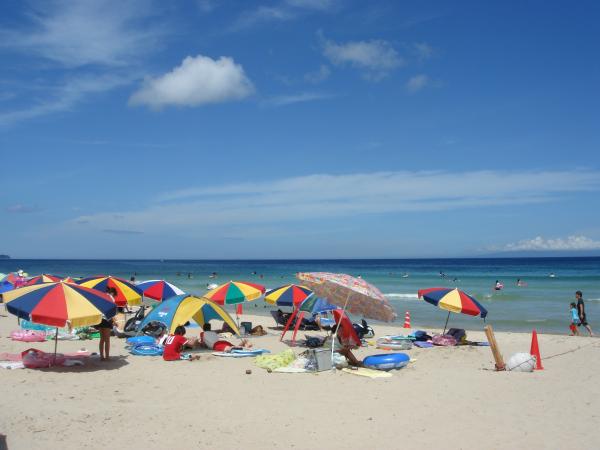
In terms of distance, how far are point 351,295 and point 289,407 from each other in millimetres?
3385

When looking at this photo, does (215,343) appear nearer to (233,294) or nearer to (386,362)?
(233,294)

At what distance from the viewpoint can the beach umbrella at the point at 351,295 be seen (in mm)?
10867

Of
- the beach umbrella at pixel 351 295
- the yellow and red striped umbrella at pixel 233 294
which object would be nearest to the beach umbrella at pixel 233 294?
the yellow and red striped umbrella at pixel 233 294

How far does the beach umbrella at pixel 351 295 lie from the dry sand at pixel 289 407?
1.33m

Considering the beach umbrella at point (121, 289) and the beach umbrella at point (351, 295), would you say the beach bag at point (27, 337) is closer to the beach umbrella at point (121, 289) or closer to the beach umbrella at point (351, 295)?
the beach umbrella at point (121, 289)

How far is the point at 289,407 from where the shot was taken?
324 inches

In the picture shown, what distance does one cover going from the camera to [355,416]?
7.80 metres

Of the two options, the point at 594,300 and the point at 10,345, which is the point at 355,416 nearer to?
the point at 10,345

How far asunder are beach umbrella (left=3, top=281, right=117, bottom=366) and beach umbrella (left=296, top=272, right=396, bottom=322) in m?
4.03

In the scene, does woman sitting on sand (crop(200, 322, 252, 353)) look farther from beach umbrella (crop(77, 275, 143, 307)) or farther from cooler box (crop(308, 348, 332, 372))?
cooler box (crop(308, 348, 332, 372))

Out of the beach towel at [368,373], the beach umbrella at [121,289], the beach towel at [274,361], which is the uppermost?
the beach umbrella at [121,289]

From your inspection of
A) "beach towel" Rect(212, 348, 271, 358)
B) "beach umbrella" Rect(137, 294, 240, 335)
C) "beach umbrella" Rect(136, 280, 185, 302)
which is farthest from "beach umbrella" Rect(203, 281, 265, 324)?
"beach towel" Rect(212, 348, 271, 358)

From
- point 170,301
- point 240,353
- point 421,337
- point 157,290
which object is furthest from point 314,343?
point 157,290

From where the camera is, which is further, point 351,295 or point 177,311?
point 177,311
